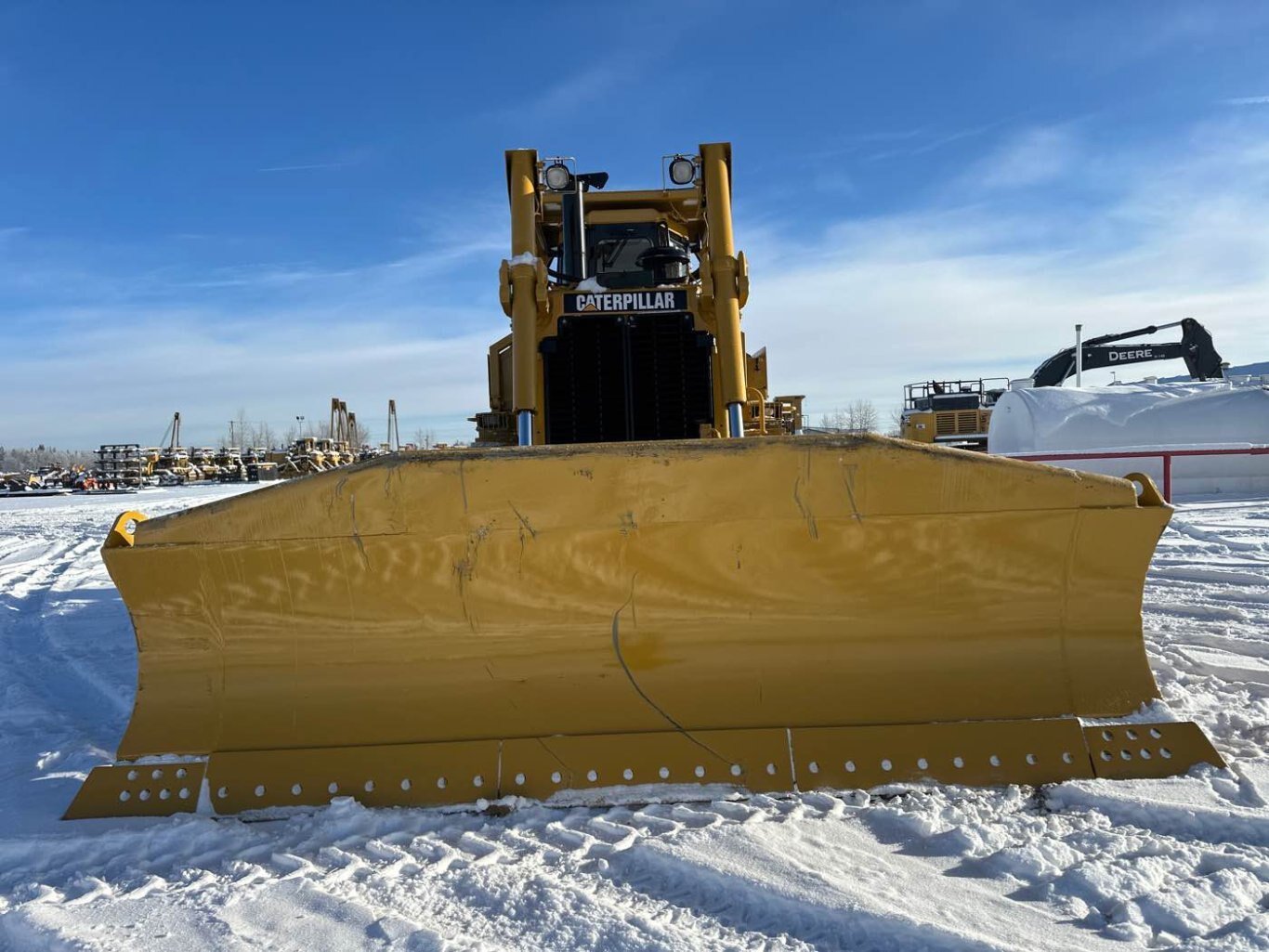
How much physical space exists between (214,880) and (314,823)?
35cm

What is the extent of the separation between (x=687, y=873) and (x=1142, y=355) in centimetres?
3193

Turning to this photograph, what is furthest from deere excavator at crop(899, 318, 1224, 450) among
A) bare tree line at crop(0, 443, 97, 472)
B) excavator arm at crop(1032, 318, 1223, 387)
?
bare tree line at crop(0, 443, 97, 472)

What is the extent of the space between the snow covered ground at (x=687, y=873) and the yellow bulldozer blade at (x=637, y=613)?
8.5 inches

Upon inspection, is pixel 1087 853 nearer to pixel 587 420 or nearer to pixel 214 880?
pixel 214 880

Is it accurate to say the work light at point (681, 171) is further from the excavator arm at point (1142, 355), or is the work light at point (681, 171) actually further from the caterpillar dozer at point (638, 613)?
the excavator arm at point (1142, 355)

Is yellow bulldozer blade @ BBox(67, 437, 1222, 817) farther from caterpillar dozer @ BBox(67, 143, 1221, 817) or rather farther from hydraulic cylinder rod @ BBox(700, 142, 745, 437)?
hydraulic cylinder rod @ BBox(700, 142, 745, 437)

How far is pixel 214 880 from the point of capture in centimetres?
218

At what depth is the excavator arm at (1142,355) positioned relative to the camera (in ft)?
84.7

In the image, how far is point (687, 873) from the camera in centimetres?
217

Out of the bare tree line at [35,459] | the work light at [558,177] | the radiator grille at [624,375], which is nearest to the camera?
the radiator grille at [624,375]

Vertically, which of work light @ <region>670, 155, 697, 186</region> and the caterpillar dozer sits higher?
work light @ <region>670, 155, 697, 186</region>

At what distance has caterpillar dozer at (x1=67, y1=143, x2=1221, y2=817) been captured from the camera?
2682 millimetres

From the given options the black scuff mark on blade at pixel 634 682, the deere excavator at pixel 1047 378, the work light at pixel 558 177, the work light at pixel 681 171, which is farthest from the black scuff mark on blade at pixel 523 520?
the deere excavator at pixel 1047 378

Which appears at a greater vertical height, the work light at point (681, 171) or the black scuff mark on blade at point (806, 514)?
the work light at point (681, 171)
